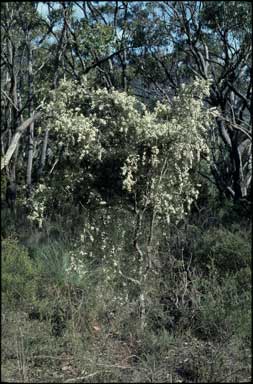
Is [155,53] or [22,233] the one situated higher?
[155,53]

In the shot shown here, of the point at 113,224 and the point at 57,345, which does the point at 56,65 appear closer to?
the point at 113,224

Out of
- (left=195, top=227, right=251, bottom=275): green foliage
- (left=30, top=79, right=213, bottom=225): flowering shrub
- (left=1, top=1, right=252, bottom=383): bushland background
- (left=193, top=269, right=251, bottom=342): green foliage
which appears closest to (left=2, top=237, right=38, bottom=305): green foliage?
(left=1, top=1, right=252, bottom=383): bushland background

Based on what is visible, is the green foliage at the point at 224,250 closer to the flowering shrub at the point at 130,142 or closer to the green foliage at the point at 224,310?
the green foliage at the point at 224,310

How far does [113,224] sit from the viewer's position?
7340mm

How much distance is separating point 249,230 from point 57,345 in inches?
156

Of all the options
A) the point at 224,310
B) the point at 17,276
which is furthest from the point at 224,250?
the point at 17,276

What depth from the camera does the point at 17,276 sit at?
6.10 meters

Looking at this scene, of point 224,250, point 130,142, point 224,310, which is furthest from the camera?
point 224,250

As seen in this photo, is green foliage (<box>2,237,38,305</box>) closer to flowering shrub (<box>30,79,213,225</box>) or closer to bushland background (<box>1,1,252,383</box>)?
bushland background (<box>1,1,252,383</box>)

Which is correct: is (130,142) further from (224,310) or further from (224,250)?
(224,250)

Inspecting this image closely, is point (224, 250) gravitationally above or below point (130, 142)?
below

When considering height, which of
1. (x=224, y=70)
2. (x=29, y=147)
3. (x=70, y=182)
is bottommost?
(x=70, y=182)

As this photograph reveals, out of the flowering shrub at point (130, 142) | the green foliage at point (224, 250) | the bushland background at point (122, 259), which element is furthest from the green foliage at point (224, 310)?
the flowering shrub at point (130, 142)

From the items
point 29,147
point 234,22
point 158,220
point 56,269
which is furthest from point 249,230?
point 29,147
